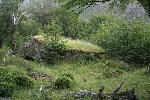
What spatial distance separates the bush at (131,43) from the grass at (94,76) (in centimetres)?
105

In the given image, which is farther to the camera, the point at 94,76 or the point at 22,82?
the point at 94,76

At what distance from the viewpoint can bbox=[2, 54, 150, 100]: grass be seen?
25.0 m

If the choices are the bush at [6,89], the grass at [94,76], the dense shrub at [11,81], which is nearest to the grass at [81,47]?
the grass at [94,76]

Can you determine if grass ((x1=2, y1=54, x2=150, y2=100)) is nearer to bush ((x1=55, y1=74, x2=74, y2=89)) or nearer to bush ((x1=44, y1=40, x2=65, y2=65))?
bush ((x1=55, y1=74, x2=74, y2=89))

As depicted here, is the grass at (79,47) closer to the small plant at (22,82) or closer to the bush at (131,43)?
the bush at (131,43)

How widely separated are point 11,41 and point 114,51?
13906mm

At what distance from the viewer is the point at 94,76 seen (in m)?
31.9

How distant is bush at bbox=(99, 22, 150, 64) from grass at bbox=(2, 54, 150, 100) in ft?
3.46

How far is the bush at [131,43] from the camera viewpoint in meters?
36.8

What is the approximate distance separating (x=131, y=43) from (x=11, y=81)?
51.2 ft

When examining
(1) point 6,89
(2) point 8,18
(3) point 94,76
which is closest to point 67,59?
(3) point 94,76

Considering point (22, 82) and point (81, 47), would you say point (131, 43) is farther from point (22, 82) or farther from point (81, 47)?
point (22, 82)

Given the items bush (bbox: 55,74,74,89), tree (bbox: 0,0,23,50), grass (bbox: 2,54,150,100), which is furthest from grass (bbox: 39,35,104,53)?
bush (bbox: 55,74,74,89)

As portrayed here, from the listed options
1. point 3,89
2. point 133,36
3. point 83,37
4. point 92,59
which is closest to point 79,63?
point 92,59
